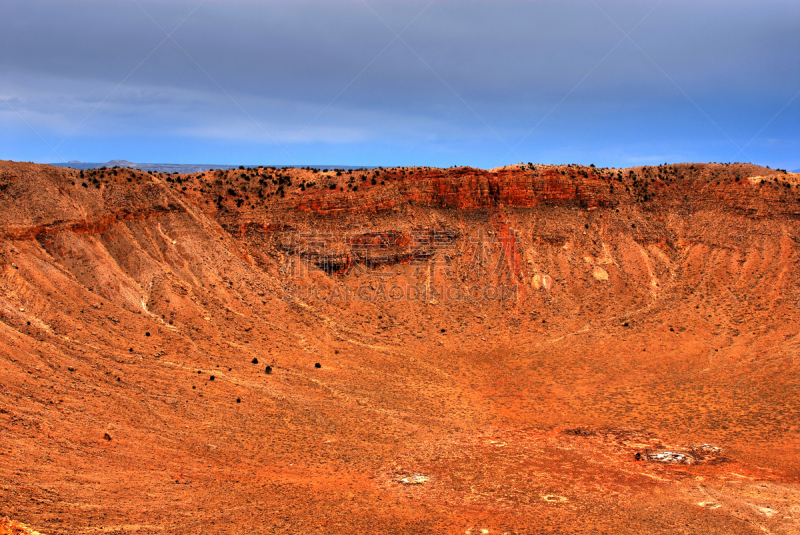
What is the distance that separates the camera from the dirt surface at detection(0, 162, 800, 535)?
18.9 metres

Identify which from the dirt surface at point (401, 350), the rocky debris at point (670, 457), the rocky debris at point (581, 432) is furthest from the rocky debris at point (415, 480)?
the rocky debris at point (670, 457)

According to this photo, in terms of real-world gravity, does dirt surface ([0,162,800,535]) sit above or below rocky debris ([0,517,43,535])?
above

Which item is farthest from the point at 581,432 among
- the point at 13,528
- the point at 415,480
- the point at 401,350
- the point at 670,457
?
the point at 13,528

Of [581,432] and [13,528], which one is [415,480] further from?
[13,528]

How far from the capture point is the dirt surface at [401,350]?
62.0 ft

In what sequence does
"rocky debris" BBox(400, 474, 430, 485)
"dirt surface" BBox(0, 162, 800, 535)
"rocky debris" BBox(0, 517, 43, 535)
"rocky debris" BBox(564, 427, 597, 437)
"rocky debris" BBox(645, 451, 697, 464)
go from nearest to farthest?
"rocky debris" BBox(0, 517, 43, 535) < "dirt surface" BBox(0, 162, 800, 535) < "rocky debris" BBox(400, 474, 430, 485) < "rocky debris" BBox(645, 451, 697, 464) < "rocky debris" BBox(564, 427, 597, 437)

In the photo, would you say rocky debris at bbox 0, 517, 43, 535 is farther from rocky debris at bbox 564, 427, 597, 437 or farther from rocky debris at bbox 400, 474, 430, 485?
rocky debris at bbox 564, 427, 597, 437

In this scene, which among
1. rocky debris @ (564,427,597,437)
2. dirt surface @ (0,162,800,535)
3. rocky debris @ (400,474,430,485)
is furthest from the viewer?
rocky debris @ (564,427,597,437)

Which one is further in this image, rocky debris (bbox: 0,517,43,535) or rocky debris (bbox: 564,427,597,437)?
rocky debris (bbox: 564,427,597,437)

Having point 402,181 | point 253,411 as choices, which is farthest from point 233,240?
point 253,411

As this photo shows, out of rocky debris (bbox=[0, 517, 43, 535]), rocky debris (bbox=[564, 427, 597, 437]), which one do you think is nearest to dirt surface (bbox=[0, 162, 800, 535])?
rocky debris (bbox=[0, 517, 43, 535])

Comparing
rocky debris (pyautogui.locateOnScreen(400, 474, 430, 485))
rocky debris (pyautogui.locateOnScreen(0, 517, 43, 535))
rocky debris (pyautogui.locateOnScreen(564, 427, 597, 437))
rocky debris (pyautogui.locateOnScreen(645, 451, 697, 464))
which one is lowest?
rocky debris (pyautogui.locateOnScreen(400, 474, 430, 485))

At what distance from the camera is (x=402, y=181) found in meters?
49.9

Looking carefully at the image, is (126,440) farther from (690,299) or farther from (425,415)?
(690,299)
